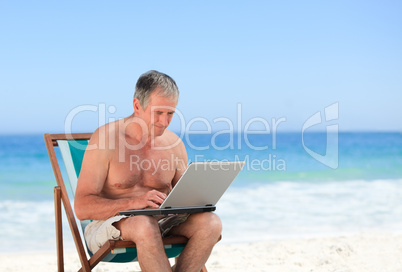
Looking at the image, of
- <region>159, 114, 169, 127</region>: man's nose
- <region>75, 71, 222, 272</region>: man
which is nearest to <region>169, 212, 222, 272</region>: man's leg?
<region>75, 71, 222, 272</region>: man

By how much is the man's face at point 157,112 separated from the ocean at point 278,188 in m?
4.16

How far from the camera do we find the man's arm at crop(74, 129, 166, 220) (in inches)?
105

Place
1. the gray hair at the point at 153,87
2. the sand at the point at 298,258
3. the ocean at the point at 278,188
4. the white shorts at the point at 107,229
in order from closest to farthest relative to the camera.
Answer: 1. the white shorts at the point at 107,229
2. the gray hair at the point at 153,87
3. the sand at the point at 298,258
4. the ocean at the point at 278,188

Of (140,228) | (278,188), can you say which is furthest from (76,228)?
(278,188)

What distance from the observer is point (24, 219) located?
850cm

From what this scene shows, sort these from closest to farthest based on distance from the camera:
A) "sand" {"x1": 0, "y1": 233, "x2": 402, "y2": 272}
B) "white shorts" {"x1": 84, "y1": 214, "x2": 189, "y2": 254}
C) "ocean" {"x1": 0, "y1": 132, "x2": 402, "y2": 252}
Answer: "white shorts" {"x1": 84, "y1": 214, "x2": 189, "y2": 254}, "sand" {"x1": 0, "y1": 233, "x2": 402, "y2": 272}, "ocean" {"x1": 0, "y1": 132, "x2": 402, "y2": 252}

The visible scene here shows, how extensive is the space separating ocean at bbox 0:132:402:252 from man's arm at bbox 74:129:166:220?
13.8ft

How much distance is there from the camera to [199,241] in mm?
2715

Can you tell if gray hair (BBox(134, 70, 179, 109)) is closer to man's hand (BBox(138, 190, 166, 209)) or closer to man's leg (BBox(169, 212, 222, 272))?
man's hand (BBox(138, 190, 166, 209))

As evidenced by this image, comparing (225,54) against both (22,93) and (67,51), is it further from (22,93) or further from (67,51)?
(22,93)

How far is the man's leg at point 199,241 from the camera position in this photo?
2701 mm

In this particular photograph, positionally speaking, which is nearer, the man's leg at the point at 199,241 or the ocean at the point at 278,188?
the man's leg at the point at 199,241

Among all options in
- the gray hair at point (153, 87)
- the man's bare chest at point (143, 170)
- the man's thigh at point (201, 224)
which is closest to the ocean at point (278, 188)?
the man's bare chest at point (143, 170)

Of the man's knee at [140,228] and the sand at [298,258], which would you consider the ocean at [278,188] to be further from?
the man's knee at [140,228]
